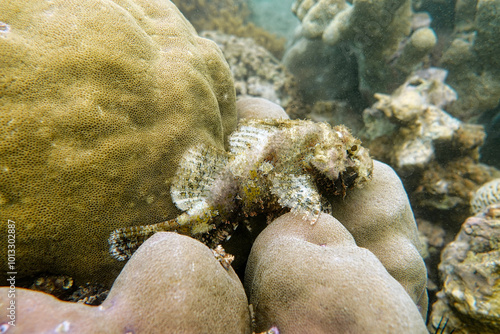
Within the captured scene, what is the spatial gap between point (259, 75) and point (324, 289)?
7008 mm

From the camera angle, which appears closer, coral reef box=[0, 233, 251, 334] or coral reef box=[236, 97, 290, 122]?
coral reef box=[0, 233, 251, 334]

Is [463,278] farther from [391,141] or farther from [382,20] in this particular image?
[382,20]

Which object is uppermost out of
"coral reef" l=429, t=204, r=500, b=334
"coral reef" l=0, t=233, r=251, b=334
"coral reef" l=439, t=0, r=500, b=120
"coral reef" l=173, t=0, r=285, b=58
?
"coral reef" l=439, t=0, r=500, b=120

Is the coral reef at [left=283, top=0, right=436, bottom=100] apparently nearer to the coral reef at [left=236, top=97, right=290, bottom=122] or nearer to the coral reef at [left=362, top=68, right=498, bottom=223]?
the coral reef at [left=362, top=68, right=498, bottom=223]

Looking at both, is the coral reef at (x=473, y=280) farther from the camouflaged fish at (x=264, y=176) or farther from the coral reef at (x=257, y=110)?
the coral reef at (x=257, y=110)

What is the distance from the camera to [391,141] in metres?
5.86

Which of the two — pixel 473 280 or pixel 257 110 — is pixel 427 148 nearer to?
pixel 473 280

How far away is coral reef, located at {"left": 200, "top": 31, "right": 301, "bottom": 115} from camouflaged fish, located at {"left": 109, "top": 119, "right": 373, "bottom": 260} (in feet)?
14.3

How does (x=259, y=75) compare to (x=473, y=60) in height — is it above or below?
below

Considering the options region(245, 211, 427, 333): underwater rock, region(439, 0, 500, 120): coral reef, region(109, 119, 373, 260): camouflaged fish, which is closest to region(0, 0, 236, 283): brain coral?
region(109, 119, 373, 260): camouflaged fish

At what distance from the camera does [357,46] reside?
6.80m

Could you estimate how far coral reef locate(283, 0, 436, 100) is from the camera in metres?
6.27

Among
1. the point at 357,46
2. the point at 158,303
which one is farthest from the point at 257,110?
the point at 357,46

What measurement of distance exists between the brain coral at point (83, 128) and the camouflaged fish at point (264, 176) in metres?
0.23
